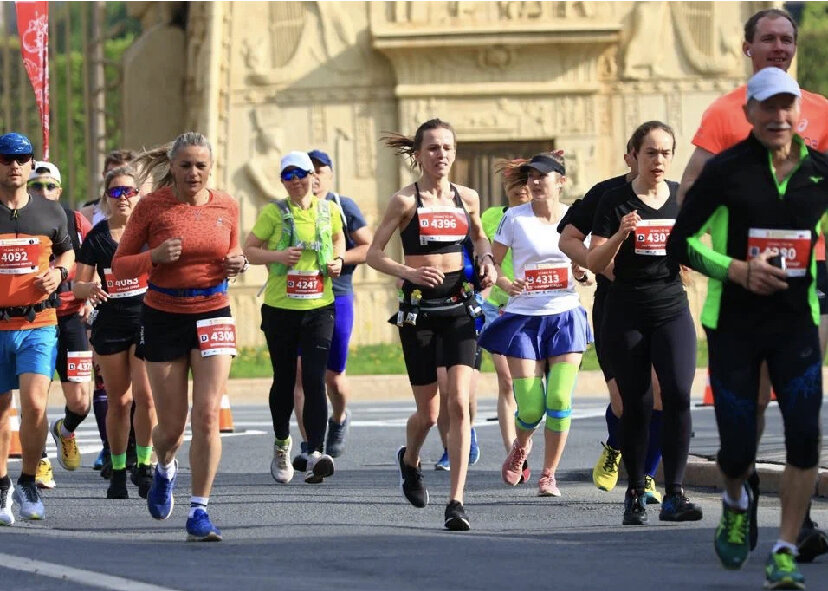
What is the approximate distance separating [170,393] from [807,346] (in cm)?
336

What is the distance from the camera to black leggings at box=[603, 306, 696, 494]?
1067cm

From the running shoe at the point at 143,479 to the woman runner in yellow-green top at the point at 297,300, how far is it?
1.07m

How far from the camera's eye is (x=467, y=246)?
11617 mm

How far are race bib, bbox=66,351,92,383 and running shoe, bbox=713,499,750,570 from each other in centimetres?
598

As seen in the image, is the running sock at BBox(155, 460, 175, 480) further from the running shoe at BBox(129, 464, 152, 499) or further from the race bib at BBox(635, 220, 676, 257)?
the race bib at BBox(635, 220, 676, 257)

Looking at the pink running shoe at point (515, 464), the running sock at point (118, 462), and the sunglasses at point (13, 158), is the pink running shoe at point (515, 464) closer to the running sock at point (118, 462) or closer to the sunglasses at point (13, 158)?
the running sock at point (118, 462)

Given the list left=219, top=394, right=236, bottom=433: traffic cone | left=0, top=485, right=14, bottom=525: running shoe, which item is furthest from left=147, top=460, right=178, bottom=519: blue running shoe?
left=219, top=394, right=236, bottom=433: traffic cone

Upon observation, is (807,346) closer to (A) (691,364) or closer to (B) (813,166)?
(B) (813,166)

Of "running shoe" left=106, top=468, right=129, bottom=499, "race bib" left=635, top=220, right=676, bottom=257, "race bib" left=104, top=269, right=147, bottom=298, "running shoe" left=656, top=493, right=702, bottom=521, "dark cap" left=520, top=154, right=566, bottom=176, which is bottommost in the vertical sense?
"running shoe" left=106, top=468, right=129, bottom=499

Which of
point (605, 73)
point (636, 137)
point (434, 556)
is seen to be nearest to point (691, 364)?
point (636, 137)

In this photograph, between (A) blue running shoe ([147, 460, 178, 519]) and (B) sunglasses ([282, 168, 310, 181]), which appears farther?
(B) sunglasses ([282, 168, 310, 181])

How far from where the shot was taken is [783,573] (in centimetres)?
782

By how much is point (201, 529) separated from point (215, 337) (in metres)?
0.90

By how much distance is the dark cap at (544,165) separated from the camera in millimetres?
12734
